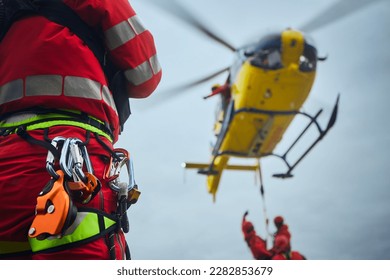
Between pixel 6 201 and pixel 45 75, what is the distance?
0.37 m

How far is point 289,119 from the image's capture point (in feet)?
21.5

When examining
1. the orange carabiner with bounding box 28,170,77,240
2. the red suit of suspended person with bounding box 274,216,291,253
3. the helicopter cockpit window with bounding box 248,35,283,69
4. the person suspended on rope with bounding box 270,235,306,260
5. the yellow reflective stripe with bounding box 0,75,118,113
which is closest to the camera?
the orange carabiner with bounding box 28,170,77,240

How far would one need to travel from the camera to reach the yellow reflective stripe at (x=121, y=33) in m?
1.37

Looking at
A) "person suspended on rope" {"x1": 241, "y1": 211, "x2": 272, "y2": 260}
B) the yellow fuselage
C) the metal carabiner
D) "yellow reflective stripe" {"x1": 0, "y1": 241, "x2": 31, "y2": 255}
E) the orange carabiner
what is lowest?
"person suspended on rope" {"x1": 241, "y1": 211, "x2": 272, "y2": 260}

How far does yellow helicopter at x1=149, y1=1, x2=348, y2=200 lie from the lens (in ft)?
18.8

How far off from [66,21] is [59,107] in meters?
0.28

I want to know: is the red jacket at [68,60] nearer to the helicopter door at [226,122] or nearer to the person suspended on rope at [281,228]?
the person suspended on rope at [281,228]

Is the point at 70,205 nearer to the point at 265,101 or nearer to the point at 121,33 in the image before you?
the point at 121,33

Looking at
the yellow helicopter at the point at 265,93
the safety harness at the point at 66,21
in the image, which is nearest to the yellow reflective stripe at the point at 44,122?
the safety harness at the point at 66,21

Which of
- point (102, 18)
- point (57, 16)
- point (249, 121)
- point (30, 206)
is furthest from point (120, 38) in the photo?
point (249, 121)

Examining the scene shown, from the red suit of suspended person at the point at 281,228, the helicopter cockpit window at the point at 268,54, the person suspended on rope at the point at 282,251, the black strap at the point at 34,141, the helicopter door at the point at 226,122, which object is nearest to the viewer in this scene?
the black strap at the point at 34,141

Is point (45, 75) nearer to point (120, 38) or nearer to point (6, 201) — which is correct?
point (120, 38)

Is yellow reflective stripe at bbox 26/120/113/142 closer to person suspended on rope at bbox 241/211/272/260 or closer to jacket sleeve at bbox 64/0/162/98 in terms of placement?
jacket sleeve at bbox 64/0/162/98

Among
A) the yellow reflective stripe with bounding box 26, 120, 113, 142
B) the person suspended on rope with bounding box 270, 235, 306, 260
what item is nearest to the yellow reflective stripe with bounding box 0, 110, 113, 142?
the yellow reflective stripe with bounding box 26, 120, 113, 142
